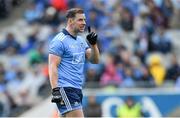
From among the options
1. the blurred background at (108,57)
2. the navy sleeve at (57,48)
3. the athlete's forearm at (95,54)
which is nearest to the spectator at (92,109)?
the blurred background at (108,57)

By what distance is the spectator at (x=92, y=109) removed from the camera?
15.7m

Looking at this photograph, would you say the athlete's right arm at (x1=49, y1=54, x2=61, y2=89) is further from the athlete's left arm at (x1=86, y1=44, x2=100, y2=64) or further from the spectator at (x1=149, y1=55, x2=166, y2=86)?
the spectator at (x1=149, y1=55, x2=166, y2=86)

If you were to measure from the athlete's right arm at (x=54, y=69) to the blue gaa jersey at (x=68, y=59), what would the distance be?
0.20ft

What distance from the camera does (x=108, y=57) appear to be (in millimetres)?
17844

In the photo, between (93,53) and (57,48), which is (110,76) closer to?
(93,53)

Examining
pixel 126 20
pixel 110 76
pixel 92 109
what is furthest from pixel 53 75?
pixel 126 20

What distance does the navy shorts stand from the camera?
956 centimetres

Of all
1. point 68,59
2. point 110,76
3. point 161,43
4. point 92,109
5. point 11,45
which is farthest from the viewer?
point 11,45

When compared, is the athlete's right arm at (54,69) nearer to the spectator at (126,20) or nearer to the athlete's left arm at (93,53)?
the athlete's left arm at (93,53)

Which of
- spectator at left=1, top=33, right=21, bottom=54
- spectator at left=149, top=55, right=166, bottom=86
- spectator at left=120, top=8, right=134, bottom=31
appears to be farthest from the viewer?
spectator at left=1, top=33, right=21, bottom=54

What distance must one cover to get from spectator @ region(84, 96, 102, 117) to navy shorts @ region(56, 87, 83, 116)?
6.06 m

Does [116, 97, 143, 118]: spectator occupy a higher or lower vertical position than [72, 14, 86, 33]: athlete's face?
lower

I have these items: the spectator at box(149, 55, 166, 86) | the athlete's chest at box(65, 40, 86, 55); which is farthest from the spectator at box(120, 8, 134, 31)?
the athlete's chest at box(65, 40, 86, 55)

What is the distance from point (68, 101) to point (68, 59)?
55cm
